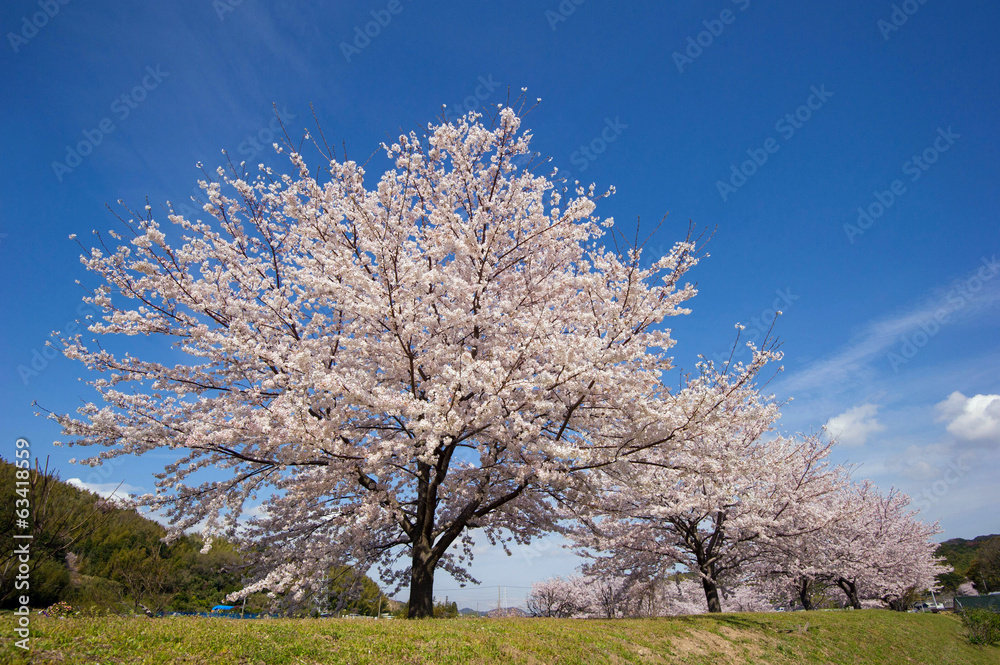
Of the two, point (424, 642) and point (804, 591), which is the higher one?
point (424, 642)

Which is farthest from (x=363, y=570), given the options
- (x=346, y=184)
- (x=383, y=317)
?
(x=346, y=184)

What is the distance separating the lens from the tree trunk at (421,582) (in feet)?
31.7

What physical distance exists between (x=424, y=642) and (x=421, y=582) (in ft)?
11.8

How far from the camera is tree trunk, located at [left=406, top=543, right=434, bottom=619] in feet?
31.7

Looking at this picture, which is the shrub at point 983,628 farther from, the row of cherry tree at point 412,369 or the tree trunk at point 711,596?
the row of cherry tree at point 412,369

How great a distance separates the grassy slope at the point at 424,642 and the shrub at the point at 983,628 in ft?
37.7

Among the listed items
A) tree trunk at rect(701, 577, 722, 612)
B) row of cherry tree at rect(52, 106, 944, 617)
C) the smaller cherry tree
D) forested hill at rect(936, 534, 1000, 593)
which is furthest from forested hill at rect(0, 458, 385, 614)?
forested hill at rect(936, 534, 1000, 593)

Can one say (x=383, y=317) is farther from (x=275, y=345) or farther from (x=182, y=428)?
(x=182, y=428)

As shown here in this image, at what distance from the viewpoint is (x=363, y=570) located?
1157cm

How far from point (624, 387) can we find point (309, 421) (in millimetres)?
5184

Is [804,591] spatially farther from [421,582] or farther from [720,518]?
[421,582]

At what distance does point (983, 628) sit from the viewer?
19828 mm

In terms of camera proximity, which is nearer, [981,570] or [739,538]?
[739,538]

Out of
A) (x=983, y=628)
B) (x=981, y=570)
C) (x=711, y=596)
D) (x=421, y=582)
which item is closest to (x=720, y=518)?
(x=711, y=596)
